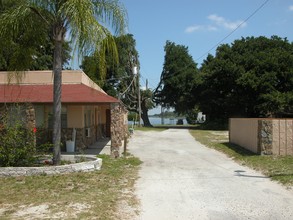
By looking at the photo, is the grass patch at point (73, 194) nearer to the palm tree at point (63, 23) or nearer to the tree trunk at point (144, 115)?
the palm tree at point (63, 23)

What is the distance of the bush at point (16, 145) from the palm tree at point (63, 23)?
82 cm

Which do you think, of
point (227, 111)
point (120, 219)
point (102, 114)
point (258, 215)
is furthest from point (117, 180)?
point (227, 111)

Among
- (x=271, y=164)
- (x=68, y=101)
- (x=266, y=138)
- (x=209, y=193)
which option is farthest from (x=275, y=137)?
(x=68, y=101)

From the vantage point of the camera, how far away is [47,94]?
18.1m

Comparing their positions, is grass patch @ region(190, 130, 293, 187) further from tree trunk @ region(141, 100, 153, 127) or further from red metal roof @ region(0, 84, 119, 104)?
tree trunk @ region(141, 100, 153, 127)

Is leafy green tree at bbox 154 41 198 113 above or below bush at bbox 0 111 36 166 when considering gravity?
above

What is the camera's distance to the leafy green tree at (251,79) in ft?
128

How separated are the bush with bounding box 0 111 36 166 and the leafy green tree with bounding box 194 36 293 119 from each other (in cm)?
2954

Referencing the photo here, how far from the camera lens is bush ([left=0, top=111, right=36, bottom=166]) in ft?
40.0

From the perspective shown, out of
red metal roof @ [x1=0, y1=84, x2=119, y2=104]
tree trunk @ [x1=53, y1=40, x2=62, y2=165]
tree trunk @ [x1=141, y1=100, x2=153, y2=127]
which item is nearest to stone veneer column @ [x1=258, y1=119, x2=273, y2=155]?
red metal roof @ [x1=0, y1=84, x2=119, y2=104]

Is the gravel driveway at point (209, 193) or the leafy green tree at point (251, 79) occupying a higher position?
the leafy green tree at point (251, 79)

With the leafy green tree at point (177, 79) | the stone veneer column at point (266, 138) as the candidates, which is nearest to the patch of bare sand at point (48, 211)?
the stone veneer column at point (266, 138)

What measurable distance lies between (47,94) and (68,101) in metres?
2.21

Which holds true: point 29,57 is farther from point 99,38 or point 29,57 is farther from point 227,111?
point 227,111
